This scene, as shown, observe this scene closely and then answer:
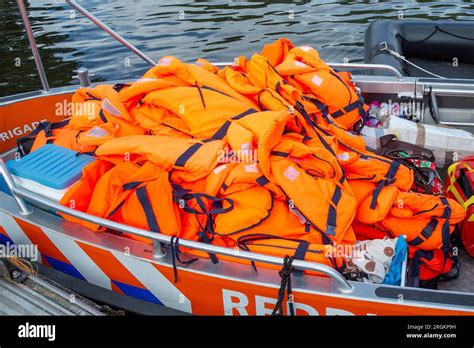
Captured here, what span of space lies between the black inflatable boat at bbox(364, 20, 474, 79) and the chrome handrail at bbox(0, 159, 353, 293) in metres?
4.42

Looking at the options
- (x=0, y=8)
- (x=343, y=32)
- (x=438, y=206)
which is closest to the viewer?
(x=438, y=206)

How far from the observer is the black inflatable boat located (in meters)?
6.24

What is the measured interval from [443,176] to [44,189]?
2.83 metres

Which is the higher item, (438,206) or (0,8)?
(0,8)

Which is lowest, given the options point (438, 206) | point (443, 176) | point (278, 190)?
point (443, 176)

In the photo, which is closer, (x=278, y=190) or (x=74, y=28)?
(x=278, y=190)

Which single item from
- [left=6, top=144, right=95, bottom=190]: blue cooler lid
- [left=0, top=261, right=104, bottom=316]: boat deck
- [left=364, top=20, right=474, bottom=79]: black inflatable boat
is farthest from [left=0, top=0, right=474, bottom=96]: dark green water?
[left=0, top=261, right=104, bottom=316]: boat deck

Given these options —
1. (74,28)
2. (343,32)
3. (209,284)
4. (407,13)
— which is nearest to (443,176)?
(209,284)

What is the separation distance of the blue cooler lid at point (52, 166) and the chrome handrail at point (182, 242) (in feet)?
0.40

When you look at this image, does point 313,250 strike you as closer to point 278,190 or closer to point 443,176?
point 278,190

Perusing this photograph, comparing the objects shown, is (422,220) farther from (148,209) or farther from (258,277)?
(148,209)

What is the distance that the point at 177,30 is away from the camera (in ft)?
30.2

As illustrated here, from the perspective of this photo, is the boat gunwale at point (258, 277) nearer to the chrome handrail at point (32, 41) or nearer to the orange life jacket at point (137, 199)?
the orange life jacket at point (137, 199)

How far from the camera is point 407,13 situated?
9430 millimetres
